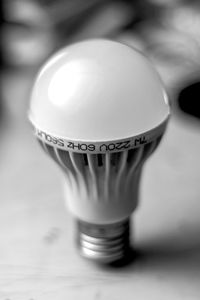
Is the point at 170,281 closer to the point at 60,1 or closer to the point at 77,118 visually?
the point at 77,118

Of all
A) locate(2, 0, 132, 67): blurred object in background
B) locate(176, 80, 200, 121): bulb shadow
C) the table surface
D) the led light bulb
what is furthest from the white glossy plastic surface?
locate(2, 0, 132, 67): blurred object in background

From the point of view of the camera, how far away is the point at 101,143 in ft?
1.15

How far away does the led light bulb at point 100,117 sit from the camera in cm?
35

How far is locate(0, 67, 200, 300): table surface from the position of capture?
0.41 meters

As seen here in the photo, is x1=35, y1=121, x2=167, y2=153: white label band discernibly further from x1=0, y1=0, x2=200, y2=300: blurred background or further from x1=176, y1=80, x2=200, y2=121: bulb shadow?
x1=176, y1=80, x2=200, y2=121: bulb shadow

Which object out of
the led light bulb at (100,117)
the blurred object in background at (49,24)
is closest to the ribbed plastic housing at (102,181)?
the led light bulb at (100,117)

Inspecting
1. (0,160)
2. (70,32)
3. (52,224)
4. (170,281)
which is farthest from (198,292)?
(70,32)

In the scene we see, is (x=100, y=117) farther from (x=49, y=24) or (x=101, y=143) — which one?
(x=49, y=24)

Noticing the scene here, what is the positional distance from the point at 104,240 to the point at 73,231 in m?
0.05

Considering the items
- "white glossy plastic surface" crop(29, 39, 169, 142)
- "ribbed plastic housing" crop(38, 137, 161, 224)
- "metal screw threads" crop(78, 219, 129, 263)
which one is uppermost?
"white glossy plastic surface" crop(29, 39, 169, 142)

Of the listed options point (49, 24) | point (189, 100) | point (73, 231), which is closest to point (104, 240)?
point (73, 231)

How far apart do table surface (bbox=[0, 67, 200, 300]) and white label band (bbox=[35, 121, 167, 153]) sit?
4.3 inches

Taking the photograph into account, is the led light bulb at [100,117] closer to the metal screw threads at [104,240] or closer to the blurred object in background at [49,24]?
the metal screw threads at [104,240]

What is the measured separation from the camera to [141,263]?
1.41ft
